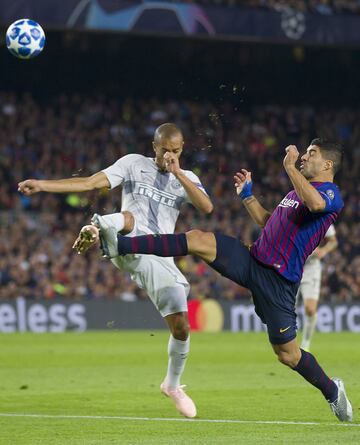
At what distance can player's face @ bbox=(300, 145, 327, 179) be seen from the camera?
8969 mm

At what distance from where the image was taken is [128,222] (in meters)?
9.47

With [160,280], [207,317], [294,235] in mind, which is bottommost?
[207,317]

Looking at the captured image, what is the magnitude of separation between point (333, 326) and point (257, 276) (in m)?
18.0

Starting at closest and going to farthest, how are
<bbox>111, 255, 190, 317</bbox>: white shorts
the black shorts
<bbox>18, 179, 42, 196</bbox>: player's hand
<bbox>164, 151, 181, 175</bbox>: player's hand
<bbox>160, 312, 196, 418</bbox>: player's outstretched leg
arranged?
the black shorts
<bbox>18, 179, 42, 196</bbox>: player's hand
<bbox>164, 151, 181, 175</bbox>: player's hand
<bbox>160, 312, 196, 418</bbox>: player's outstretched leg
<bbox>111, 255, 190, 317</bbox>: white shorts

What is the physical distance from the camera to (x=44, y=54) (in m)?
34.1

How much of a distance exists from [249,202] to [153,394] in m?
3.17

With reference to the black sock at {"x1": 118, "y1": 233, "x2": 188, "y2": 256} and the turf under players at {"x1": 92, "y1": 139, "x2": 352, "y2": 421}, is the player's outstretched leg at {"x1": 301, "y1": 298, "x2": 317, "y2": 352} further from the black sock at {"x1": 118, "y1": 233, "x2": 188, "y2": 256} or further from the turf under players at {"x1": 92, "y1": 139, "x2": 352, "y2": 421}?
the black sock at {"x1": 118, "y1": 233, "x2": 188, "y2": 256}

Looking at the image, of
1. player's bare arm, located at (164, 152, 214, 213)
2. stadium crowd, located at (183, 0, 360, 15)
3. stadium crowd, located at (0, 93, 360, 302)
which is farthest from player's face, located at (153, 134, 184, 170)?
stadium crowd, located at (183, 0, 360, 15)

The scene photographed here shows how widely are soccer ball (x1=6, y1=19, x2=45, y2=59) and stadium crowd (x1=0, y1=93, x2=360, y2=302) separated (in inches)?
496

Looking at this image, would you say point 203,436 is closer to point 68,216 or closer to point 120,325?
point 120,325

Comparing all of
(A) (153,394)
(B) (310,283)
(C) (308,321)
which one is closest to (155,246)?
(A) (153,394)

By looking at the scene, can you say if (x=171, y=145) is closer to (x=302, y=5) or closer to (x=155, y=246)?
(x=155, y=246)

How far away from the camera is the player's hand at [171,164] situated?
911cm

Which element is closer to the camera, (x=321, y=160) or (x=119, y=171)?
(x=321, y=160)
